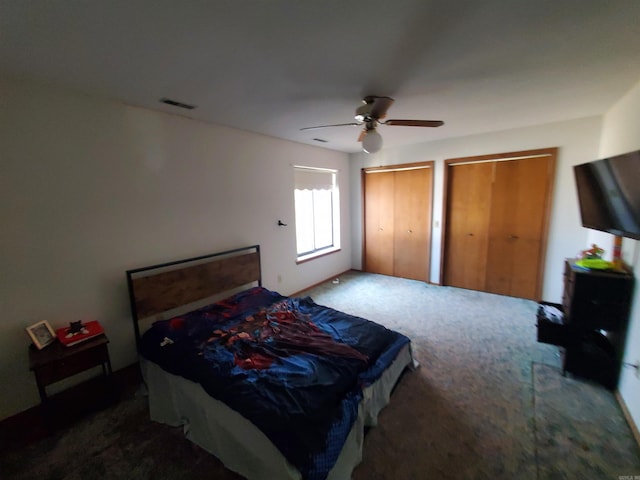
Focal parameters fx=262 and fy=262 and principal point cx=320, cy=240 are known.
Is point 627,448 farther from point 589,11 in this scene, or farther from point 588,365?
point 589,11

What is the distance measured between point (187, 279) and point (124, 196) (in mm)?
939

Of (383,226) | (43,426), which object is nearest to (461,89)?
(383,226)

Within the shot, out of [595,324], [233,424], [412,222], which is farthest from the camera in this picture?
[412,222]

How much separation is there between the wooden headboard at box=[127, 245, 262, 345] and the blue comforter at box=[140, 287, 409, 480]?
199mm

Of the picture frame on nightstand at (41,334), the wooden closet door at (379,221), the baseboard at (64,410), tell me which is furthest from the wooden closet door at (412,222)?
the picture frame on nightstand at (41,334)

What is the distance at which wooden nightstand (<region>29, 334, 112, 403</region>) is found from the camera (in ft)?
5.57

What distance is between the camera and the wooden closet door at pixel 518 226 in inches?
139

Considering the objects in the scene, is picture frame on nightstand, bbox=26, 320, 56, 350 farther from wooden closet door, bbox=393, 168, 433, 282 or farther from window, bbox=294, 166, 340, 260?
wooden closet door, bbox=393, 168, 433, 282

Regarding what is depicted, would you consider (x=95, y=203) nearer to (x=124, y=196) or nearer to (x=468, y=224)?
(x=124, y=196)

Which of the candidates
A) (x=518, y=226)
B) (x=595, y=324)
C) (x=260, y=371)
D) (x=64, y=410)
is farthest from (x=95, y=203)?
(x=518, y=226)

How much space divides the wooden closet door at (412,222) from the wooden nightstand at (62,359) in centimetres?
424

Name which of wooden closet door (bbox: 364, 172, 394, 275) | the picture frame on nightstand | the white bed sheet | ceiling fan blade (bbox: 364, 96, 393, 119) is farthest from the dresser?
the picture frame on nightstand

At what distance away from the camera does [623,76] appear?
1.97 meters

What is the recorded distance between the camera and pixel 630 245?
6.86ft
